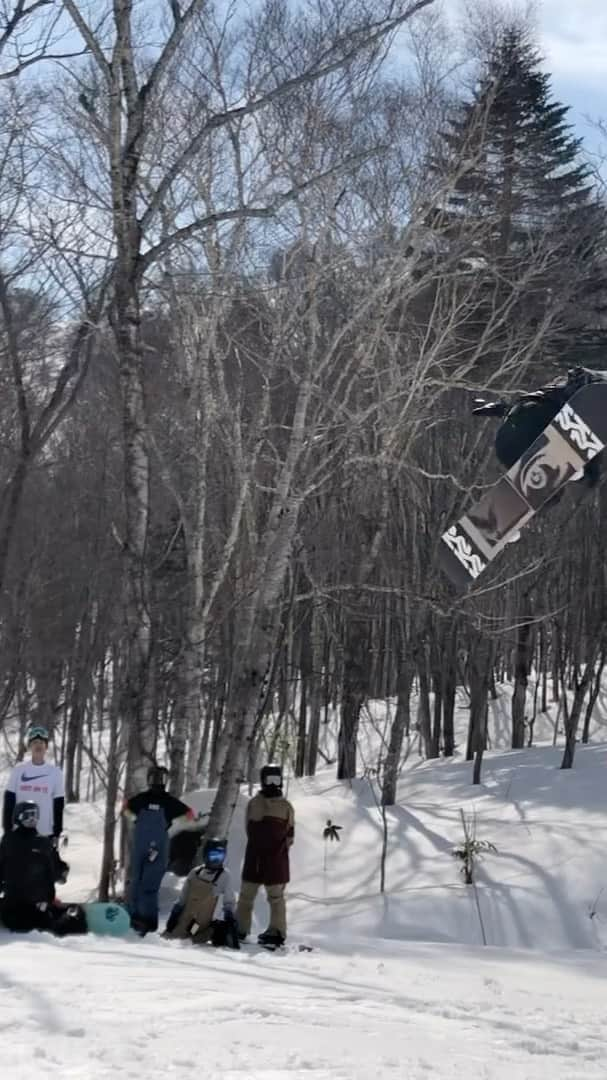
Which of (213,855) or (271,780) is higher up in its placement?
(271,780)

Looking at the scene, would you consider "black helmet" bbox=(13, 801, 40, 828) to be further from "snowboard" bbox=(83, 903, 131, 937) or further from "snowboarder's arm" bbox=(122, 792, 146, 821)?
"snowboarder's arm" bbox=(122, 792, 146, 821)

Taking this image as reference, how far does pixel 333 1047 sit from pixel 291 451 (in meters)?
7.51

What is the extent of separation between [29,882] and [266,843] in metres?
2.09

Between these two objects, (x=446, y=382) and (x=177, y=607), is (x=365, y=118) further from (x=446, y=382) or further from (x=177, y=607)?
(x=177, y=607)

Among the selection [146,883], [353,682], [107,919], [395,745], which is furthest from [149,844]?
[353,682]

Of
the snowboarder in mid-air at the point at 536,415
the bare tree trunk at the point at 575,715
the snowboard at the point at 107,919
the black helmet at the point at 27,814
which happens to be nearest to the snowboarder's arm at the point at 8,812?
the black helmet at the point at 27,814

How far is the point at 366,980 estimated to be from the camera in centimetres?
741

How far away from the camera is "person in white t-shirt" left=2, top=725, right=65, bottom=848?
8891 millimetres

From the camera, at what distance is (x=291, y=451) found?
472 inches

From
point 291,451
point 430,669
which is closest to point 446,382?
point 291,451

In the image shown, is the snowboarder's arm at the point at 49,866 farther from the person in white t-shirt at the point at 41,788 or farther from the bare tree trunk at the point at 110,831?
the bare tree trunk at the point at 110,831

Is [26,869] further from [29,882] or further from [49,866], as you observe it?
[49,866]

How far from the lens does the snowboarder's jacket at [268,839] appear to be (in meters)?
9.57

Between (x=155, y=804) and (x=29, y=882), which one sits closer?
(x=29, y=882)
